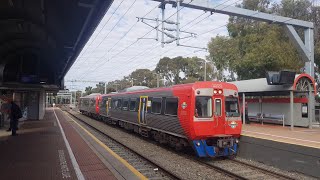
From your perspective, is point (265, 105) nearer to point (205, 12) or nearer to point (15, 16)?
point (205, 12)

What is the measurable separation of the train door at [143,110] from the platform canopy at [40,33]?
3.85 metres

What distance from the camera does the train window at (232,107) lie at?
1250 centimetres

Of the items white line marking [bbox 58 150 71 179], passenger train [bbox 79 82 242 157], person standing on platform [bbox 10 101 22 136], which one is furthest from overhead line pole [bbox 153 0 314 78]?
person standing on platform [bbox 10 101 22 136]

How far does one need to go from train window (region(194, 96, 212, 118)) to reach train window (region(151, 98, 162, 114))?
320 centimetres

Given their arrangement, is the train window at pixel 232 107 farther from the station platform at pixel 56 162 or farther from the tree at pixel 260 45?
the tree at pixel 260 45

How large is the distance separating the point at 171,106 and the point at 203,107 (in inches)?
76.0

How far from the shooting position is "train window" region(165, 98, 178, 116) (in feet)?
43.4

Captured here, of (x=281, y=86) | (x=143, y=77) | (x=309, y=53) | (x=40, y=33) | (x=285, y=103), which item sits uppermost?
(x=143, y=77)

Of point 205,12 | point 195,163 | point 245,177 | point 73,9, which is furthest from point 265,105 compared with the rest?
point 73,9

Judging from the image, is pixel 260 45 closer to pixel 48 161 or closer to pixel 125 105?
pixel 125 105

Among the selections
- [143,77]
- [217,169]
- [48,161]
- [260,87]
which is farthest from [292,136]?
[143,77]

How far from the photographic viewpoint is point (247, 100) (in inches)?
897

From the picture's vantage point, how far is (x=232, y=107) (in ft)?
41.7

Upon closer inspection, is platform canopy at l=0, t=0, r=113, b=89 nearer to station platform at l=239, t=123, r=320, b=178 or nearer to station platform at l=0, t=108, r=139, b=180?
station platform at l=0, t=108, r=139, b=180
